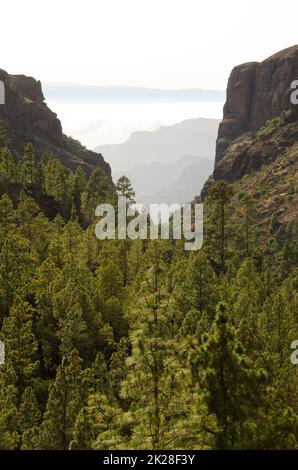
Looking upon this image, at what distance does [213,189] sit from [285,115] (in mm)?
75651

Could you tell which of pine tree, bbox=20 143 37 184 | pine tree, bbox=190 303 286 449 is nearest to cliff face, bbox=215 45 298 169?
pine tree, bbox=20 143 37 184

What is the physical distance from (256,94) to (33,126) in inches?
3023

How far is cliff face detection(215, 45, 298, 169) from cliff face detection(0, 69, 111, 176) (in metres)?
52.2

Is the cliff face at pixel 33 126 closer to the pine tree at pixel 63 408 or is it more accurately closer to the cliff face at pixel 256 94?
the cliff face at pixel 256 94

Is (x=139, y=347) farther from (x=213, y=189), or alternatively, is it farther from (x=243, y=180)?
(x=243, y=180)

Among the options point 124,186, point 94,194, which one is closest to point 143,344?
point 124,186

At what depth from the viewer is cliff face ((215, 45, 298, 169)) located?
508 feet

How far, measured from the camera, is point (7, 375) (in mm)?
31328

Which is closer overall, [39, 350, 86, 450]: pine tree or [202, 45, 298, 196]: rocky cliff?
[39, 350, 86, 450]: pine tree

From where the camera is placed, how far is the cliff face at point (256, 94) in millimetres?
154875

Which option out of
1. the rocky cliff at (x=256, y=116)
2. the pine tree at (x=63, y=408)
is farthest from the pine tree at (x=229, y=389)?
the rocky cliff at (x=256, y=116)

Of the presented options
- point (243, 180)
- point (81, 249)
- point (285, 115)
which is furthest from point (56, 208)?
point (285, 115)

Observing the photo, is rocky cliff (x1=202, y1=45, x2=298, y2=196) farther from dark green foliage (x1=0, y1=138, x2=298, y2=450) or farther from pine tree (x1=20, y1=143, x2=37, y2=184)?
pine tree (x1=20, y1=143, x2=37, y2=184)

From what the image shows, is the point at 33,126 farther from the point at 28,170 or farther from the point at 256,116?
the point at 256,116
